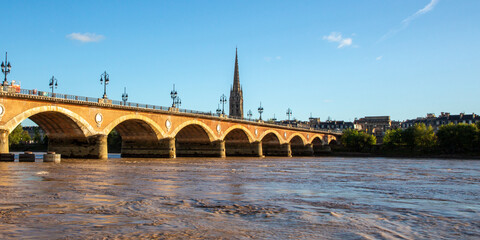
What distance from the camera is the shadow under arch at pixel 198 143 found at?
73.2 metres

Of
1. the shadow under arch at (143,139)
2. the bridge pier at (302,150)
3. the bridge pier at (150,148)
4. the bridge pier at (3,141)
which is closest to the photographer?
the bridge pier at (3,141)

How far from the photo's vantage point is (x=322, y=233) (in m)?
9.96

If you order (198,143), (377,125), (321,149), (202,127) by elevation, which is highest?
(377,125)

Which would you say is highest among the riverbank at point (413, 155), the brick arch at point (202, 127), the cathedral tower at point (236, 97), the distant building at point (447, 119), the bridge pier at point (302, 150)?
the cathedral tower at point (236, 97)

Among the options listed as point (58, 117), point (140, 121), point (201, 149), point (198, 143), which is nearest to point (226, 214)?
point (58, 117)

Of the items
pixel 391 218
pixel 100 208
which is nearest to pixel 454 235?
pixel 391 218

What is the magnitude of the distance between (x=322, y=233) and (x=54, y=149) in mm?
48729

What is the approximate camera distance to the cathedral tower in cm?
18788

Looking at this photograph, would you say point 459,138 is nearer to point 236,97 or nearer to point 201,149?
point 201,149

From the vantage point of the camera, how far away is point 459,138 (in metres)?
102

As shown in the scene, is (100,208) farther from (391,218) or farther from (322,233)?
(391,218)

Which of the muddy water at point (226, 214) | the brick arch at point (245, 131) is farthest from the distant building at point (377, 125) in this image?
the muddy water at point (226, 214)

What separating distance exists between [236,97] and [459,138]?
102 metres

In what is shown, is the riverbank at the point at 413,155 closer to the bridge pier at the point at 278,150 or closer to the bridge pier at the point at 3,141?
the bridge pier at the point at 278,150
